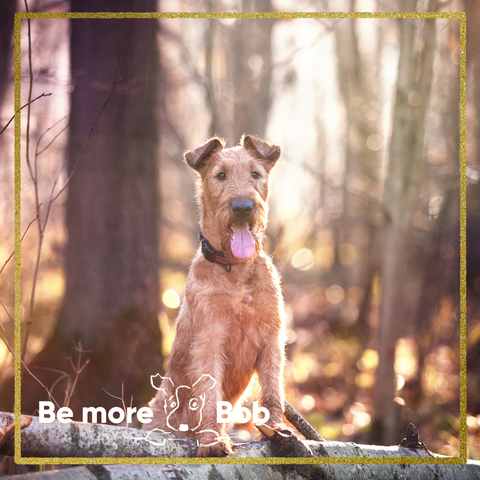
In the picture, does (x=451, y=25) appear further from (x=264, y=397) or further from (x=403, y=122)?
(x=264, y=397)

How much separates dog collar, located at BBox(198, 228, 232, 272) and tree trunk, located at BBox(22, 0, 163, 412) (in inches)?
62.9

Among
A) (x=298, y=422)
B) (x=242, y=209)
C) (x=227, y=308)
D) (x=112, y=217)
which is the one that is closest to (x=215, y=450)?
(x=298, y=422)

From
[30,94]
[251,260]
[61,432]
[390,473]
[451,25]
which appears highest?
[451,25]

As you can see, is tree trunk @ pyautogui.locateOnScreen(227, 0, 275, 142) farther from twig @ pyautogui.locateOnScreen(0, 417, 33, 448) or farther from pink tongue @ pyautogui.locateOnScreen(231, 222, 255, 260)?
twig @ pyautogui.locateOnScreen(0, 417, 33, 448)

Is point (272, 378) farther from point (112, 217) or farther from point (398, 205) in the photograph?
point (398, 205)

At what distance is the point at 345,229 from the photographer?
340 inches

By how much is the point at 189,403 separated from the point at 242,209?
1504 mm

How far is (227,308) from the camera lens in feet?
10.3

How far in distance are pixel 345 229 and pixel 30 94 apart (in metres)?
6.64

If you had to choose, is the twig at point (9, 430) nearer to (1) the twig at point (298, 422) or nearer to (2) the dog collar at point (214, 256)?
(2) the dog collar at point (214, 256)

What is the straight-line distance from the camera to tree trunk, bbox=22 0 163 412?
4.12 meters

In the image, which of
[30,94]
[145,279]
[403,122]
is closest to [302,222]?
[403,122]

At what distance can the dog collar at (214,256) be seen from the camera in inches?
124

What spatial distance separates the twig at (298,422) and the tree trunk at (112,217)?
4.72ft
